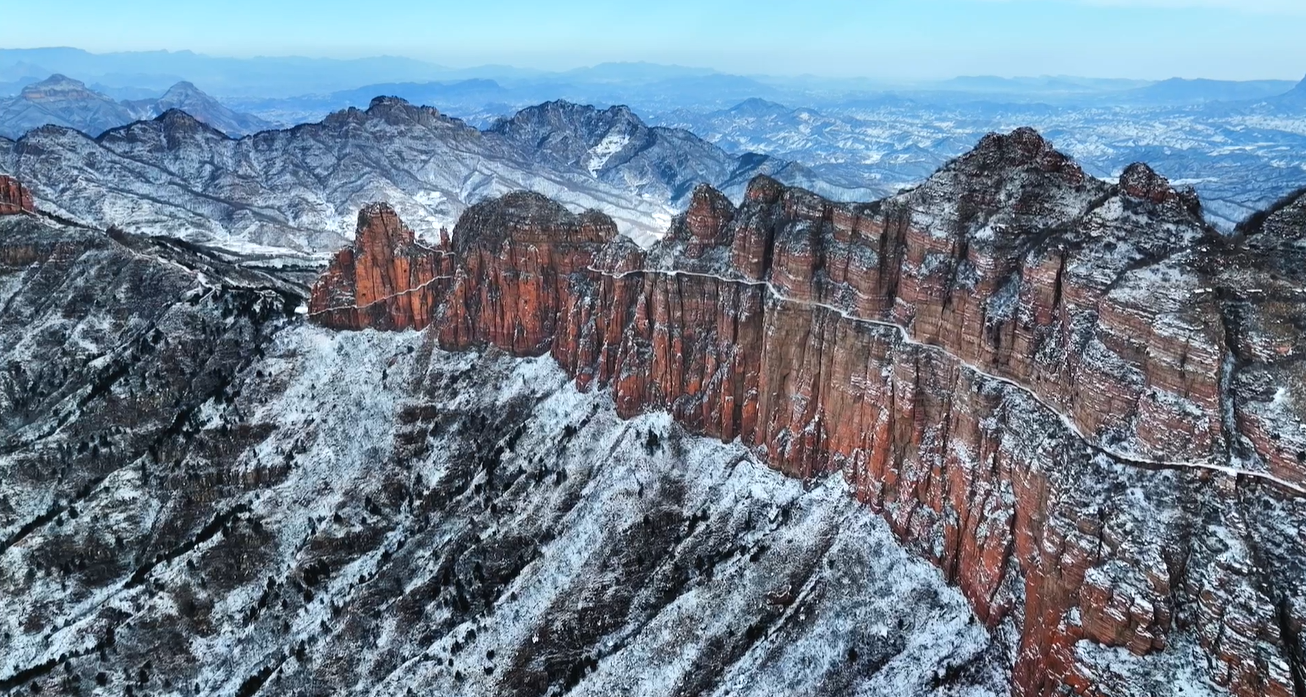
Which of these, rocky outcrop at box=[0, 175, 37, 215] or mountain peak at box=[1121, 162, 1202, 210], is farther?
rocky outcrop at box=[0, 175, 37, 215]

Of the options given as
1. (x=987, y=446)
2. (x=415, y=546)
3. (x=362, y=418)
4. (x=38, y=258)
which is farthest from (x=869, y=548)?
(x=38, y=258)

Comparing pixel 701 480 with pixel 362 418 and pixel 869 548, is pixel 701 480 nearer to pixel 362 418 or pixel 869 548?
pixel 869 548

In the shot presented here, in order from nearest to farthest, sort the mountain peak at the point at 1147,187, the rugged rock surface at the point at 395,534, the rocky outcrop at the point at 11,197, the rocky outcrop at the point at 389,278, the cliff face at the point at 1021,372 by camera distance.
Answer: the cliff face at the point at 1021,372
the mountain peak at the point at 1147,187
the rugged rock surface at the point at 395,534
the rocky outcrop at the point at 389,278
the rocky outcrop at the point at 11,197

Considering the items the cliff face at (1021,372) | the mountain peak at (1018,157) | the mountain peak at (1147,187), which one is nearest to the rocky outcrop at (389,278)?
the cliff face at (1021,372)

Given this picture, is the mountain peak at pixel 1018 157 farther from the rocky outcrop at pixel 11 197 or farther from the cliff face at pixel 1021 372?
the rocky outcrop at pixel 11 197

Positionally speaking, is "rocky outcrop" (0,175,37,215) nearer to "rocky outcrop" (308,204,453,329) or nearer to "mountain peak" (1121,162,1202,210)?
"rocky outcrop" (308,204,453,329)

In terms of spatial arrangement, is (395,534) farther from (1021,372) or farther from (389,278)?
(1021,372)

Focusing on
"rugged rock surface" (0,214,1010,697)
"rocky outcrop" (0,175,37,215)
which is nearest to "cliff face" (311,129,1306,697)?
"rugged rock surface" (0,214,1010,697)
